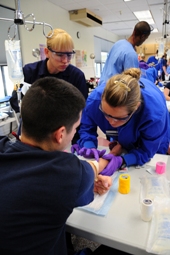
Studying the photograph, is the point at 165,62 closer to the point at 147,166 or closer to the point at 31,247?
the point at 147,166

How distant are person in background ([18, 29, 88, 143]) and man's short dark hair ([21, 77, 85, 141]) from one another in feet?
2.77

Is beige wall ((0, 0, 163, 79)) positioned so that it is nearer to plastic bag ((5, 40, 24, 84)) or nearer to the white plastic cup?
plastic bag ((5, 40, 24, 84))

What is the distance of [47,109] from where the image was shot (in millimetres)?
643

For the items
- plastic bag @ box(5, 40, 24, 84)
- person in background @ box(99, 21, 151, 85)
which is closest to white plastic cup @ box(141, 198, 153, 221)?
plastic bag @ box(5, 40, 24, 84)

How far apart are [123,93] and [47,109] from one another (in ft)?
1.69

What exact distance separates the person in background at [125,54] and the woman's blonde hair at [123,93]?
970mm

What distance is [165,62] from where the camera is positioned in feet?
20.6

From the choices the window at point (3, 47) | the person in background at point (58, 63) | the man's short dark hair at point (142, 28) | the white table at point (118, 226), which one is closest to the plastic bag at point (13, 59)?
the person in background at point (58, 63)

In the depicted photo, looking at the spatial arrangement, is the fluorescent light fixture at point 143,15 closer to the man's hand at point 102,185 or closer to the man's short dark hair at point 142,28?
the man's short dark hair at point 142,28

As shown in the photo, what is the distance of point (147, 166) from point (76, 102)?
2.36 feet

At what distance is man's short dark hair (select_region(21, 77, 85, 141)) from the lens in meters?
0.65

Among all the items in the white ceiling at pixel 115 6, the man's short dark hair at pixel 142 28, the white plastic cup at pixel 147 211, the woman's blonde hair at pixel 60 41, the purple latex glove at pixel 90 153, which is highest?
the white ceiling at pixel 115 6

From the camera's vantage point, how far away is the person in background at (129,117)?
107 cm

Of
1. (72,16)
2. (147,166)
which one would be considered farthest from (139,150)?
(72,16)
